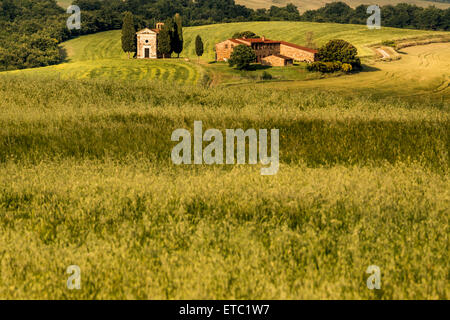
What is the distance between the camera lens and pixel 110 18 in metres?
122

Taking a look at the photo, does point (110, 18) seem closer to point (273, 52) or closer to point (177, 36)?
point (177, 36)

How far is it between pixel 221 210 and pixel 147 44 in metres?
80.1

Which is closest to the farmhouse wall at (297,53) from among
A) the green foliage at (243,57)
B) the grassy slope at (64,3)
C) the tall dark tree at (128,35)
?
the green foliage at (243,57)

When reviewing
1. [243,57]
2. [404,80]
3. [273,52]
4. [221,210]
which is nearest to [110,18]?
[273,52]

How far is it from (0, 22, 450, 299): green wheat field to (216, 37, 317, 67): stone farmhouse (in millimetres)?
59400

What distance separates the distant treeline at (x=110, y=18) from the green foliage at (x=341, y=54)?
157 ft

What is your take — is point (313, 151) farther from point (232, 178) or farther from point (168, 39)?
point (168, 39)

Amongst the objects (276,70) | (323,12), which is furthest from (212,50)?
(323,12)

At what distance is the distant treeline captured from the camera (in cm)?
9388

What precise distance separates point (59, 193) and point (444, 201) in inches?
240

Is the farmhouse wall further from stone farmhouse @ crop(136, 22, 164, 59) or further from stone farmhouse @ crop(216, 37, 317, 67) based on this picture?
stone farmhouse @ crop(136, 22, 164, 59)

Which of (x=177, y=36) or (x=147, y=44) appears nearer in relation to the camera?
(x=177, y=36)

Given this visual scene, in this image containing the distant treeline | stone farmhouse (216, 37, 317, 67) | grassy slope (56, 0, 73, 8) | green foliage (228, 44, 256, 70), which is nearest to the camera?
green foliage (228, 44, 256, 70)

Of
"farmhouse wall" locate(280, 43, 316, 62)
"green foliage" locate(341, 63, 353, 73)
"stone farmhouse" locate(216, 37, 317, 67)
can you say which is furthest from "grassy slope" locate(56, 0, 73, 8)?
"green foliage" locate(341, 63, 353, 73)
